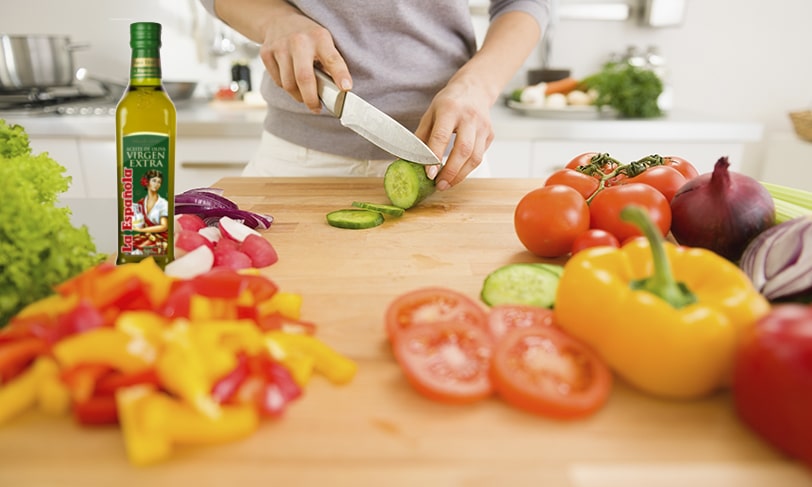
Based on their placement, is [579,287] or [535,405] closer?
[535,405]

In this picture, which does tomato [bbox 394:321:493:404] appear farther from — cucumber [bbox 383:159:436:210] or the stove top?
the stove top

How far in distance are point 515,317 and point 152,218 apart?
59cm

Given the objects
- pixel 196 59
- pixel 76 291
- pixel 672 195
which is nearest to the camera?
pixel 76 291

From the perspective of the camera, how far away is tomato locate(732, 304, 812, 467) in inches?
22.5

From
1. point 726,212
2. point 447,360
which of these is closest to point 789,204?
point 726,212

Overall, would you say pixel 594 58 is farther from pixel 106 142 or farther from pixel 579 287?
pixel 579 287

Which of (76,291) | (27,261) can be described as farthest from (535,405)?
(27,261)

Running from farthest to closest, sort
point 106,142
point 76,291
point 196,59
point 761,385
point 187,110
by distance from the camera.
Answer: point 196,59, point 187,110, point 106,142, point 76,291, point 761,385

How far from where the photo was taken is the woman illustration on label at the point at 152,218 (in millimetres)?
922

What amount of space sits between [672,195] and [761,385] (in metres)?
0.65

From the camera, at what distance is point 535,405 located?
67 centimetres

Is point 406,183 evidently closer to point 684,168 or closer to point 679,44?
point 684,168

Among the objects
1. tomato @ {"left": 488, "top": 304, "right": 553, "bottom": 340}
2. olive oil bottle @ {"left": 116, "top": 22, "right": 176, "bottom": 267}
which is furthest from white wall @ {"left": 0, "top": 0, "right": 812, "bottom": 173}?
tomato @ {"left": 488, "top": 304, "right": 553, "bottom": 340}

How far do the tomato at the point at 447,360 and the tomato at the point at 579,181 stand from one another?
595 millimetres
